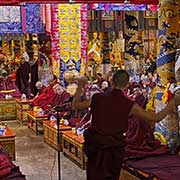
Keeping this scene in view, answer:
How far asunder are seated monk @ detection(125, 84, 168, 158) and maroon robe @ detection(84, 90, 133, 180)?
83 centimetres

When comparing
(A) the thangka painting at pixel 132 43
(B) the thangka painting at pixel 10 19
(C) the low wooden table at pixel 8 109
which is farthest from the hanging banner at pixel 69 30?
(A) the thangka painting at pixel 132 43

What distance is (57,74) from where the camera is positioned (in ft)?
30.1

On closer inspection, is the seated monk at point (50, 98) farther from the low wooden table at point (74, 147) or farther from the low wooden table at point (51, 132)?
the low wooden table at point (74, 147)

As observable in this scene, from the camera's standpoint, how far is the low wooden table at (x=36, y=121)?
8.53m

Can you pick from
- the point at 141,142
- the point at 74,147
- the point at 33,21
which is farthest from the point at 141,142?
the point at 33,21

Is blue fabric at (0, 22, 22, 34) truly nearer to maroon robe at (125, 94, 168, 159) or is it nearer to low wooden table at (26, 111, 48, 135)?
low wooden table at (26, 111, 48, 135)

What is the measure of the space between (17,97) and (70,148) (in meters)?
4.51

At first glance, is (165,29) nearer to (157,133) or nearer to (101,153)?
(157,133)

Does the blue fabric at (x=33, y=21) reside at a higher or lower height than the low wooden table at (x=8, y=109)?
higher

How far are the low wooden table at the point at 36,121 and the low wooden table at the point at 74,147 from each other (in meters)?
1.58

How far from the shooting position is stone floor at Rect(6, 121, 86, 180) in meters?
5.95

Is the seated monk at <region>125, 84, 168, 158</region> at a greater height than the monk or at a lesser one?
lesser

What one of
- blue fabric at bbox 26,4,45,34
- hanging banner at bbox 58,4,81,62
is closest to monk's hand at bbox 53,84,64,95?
hanging banner at bbox 58,4,81,62

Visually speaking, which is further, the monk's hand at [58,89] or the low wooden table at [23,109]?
the low wooden table at [23,109]
